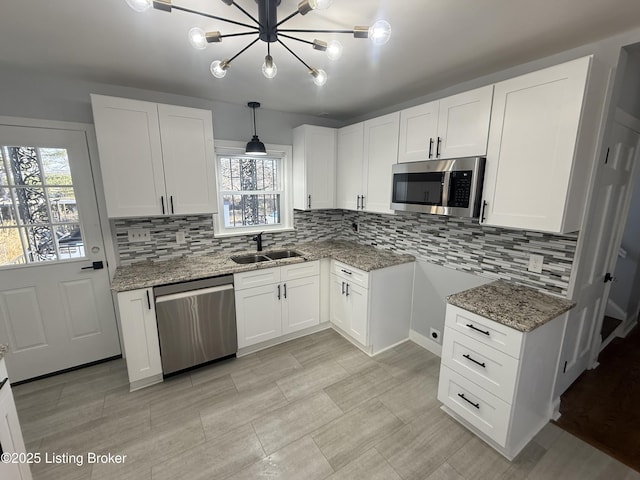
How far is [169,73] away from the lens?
2.07 meters

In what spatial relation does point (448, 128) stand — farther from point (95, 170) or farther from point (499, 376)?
point (95, 170)

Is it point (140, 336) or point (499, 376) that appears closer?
point (499, 376)

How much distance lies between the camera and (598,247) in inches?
76.1

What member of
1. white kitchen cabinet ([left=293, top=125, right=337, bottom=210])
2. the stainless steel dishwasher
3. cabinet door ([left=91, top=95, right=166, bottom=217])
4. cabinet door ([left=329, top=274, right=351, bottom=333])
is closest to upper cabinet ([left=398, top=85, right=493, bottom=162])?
white kitchen cabinet ([left=293, top=125, right=337, bottom=210])

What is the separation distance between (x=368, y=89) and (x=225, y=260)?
2072 mm

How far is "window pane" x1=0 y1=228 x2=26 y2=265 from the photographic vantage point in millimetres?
2135

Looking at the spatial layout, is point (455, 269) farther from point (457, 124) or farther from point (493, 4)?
point (493, 4)

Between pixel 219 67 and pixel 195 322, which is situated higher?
pixel 219 67

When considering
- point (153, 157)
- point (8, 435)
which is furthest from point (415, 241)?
point (8, 435)

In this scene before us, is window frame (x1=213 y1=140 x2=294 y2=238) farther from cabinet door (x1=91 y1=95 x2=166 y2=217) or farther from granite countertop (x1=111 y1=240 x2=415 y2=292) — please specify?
cabinet door (x1=91 y1=95 x2=166 y2=217)

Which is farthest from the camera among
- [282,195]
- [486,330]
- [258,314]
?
[282,195]

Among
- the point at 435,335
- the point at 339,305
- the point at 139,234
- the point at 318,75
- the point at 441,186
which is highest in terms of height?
the point at 318,75

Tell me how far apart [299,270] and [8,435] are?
2.06m

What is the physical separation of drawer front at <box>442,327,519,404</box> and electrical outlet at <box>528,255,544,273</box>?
0.71 meters
